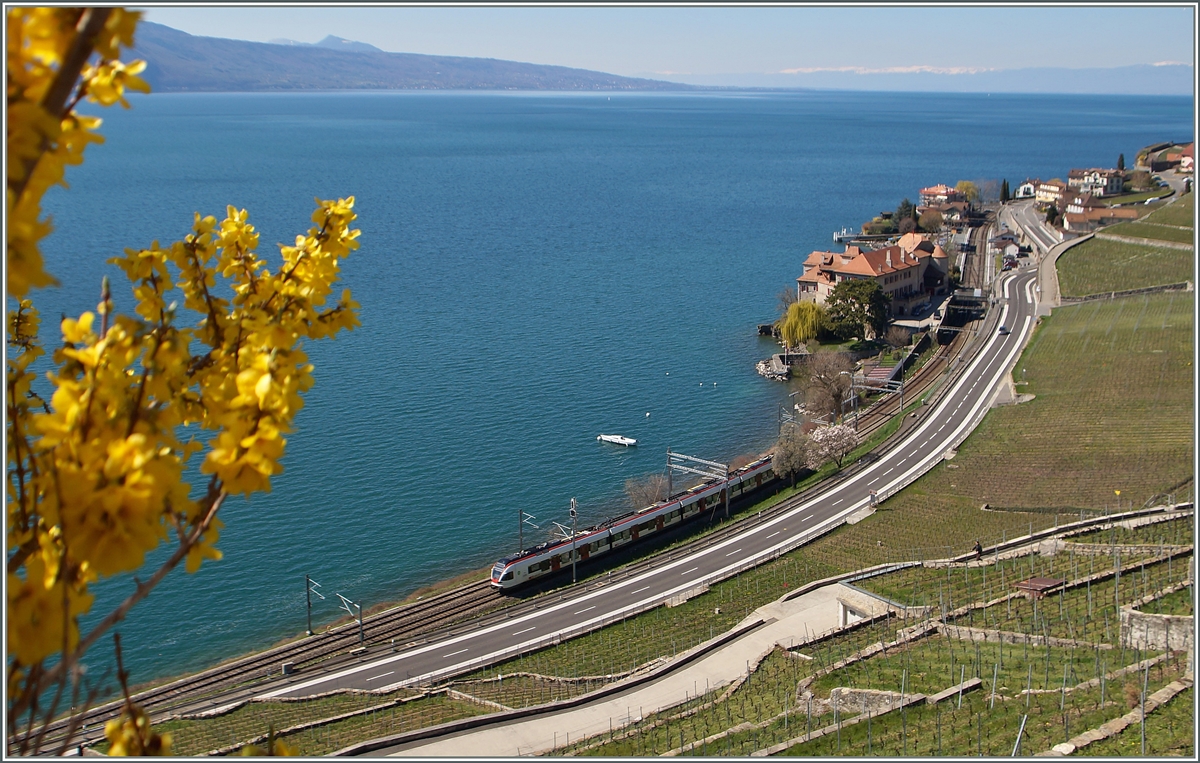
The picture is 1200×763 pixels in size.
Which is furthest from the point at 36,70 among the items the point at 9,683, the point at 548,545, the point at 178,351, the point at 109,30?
the point at 548,545

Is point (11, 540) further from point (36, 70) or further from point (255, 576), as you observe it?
point (255, 576)

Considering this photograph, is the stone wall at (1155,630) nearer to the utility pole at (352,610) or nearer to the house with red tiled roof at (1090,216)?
the utility pole at (352,610)

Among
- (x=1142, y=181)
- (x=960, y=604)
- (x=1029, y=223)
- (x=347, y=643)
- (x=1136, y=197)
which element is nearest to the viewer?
(x=960, y=604)

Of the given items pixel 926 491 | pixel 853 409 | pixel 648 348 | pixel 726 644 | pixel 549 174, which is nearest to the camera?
pixel 726 644

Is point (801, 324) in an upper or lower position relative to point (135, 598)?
lower

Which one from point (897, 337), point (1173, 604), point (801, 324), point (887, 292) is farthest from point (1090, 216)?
point (1173, 604)

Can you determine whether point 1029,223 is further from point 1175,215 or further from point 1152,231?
point 1152,231

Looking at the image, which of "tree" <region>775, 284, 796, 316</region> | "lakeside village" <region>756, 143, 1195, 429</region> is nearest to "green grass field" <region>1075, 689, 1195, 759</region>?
"lakeside village" <region>756, 143, 1195, 429</region>
